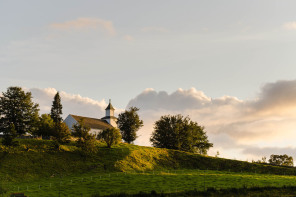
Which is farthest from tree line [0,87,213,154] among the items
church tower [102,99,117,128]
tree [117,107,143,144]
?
church tower [102,99,117,128]

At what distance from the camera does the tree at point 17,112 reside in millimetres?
92250

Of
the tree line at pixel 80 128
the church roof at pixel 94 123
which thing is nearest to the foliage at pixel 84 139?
the tree line at pixel 80 128

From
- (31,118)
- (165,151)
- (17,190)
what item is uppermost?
(31,118)

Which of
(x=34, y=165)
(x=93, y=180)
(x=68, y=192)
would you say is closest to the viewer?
(x=68, y=192)

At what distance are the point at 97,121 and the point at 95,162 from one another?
49.3 m

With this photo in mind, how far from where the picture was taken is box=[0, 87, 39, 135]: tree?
3632 inches

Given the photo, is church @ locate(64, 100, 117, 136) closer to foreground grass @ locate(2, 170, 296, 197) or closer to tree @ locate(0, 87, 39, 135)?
tree @ locate(0, 87, 39, 135)

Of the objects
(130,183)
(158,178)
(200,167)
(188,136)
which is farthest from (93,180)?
(188,136)

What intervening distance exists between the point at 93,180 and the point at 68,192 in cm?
985

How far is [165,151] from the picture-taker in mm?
100750

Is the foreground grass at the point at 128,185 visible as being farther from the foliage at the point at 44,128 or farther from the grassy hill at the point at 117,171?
the foliage at the point at 44,128

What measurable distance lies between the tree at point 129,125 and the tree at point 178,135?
721cm

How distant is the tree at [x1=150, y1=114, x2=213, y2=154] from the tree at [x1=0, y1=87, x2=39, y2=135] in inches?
1792

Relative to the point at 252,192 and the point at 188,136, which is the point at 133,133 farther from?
the point at 252,192
